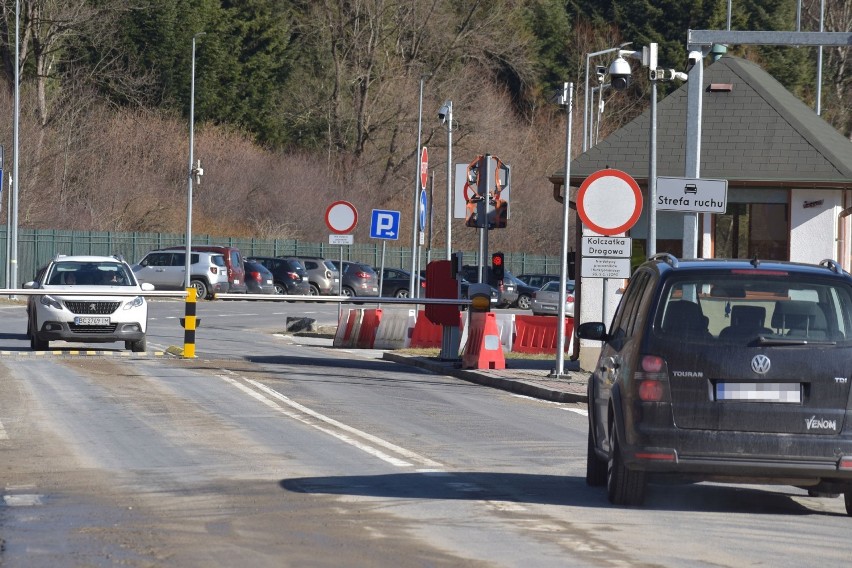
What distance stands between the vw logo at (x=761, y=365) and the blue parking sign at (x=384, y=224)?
77.9 feet

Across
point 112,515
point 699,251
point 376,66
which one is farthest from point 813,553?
point 376,66

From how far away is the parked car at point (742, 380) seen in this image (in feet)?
29.0

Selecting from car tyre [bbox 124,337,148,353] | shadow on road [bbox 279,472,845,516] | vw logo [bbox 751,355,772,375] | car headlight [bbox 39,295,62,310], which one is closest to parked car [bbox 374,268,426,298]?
car tyre [bbox 124,337,148,353]

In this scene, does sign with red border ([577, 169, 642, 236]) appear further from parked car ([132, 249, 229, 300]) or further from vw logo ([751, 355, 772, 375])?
parked car ([132, 249, 229, 300])

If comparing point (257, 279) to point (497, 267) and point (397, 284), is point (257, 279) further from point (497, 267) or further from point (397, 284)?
point (497, 267)

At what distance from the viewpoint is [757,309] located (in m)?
9.05

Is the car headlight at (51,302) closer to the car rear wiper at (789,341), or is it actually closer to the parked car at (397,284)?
the car rear wiper at (789,341)

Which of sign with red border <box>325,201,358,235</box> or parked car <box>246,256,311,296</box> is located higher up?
sign with red border <box>325,201,358,235</box>

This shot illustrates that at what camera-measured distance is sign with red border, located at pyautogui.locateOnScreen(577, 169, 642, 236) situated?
18531 millimetres

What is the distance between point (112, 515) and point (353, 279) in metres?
48.8

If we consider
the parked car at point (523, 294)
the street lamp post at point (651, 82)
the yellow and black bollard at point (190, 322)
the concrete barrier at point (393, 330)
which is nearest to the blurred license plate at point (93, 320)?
the yellow and black bollard at point (190, 322)

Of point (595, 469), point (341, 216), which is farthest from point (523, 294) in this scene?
point (595, 469)

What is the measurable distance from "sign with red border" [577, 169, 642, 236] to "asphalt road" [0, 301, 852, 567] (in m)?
2.40

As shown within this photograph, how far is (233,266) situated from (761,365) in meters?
46.2
